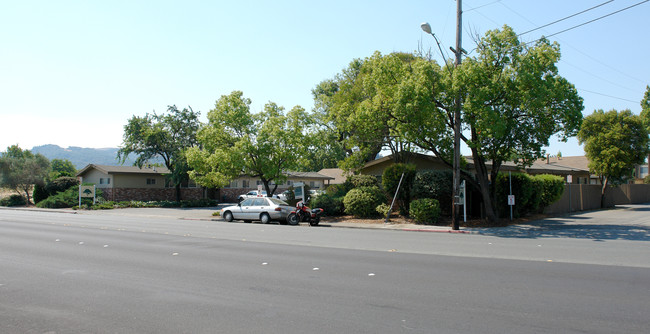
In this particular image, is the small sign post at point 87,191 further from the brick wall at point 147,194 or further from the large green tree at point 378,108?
the large green tree at point 378,108

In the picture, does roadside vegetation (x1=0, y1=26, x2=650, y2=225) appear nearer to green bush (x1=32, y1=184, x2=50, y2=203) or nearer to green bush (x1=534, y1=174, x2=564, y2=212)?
green bush (x1=534, y1=174, x2=564, y2=212)

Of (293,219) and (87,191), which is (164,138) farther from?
(293,219)

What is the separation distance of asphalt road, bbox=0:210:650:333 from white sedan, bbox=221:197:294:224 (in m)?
10.2

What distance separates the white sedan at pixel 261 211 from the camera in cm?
2316

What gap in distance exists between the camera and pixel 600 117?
34469 mm

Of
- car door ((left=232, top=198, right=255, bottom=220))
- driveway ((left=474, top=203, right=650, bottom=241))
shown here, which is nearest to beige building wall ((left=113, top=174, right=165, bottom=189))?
car door ((left=232, top=198, right=255, bottom=220))

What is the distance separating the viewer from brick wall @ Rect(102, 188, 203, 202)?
4388 centimetres

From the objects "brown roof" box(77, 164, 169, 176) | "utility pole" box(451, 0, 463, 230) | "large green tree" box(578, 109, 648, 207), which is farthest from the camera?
"brown roof" box(77, 164, 169, 176)

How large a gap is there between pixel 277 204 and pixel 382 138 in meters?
6.90

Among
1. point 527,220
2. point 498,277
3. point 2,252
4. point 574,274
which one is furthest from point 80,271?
point 527,220

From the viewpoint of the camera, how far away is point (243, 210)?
2447 cm

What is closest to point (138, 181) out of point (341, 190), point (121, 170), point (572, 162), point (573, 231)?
point (121, 170)

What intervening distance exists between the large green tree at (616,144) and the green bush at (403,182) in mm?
17846

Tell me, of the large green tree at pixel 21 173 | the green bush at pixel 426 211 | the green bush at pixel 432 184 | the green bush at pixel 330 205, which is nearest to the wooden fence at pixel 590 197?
the green bush at pixel 432 184
